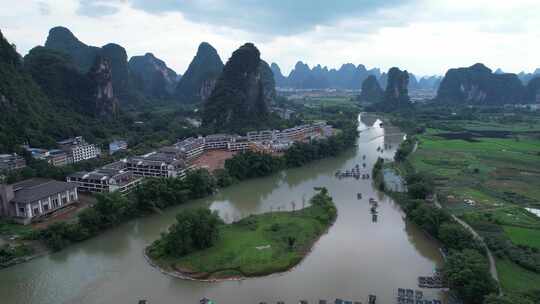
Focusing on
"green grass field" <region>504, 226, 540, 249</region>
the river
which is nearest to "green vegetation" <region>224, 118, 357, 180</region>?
the river

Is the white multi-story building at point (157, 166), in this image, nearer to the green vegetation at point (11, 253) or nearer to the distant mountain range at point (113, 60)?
the green vegetation at point (11, 253)

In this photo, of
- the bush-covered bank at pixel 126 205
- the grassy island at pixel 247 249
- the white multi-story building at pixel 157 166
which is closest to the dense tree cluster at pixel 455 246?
the grassy island at pixel 247 249

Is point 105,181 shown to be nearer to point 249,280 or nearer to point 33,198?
point 33,198

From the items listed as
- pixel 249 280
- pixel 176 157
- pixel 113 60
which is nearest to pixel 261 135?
pixel 176 157

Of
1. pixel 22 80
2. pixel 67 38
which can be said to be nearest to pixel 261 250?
pixel 22 80

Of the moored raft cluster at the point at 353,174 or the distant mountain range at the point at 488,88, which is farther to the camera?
the distant mountain range at the point at 488,88

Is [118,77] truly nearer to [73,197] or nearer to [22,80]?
[22,80]

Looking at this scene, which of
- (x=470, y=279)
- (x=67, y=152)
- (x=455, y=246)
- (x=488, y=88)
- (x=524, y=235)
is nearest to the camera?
(x=470, y=279)

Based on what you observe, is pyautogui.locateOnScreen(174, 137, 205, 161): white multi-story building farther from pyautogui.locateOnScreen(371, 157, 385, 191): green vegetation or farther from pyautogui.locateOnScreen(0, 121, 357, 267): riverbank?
pyautogui.locateOnScreen(371, 157, 385, 191): green vegetation
